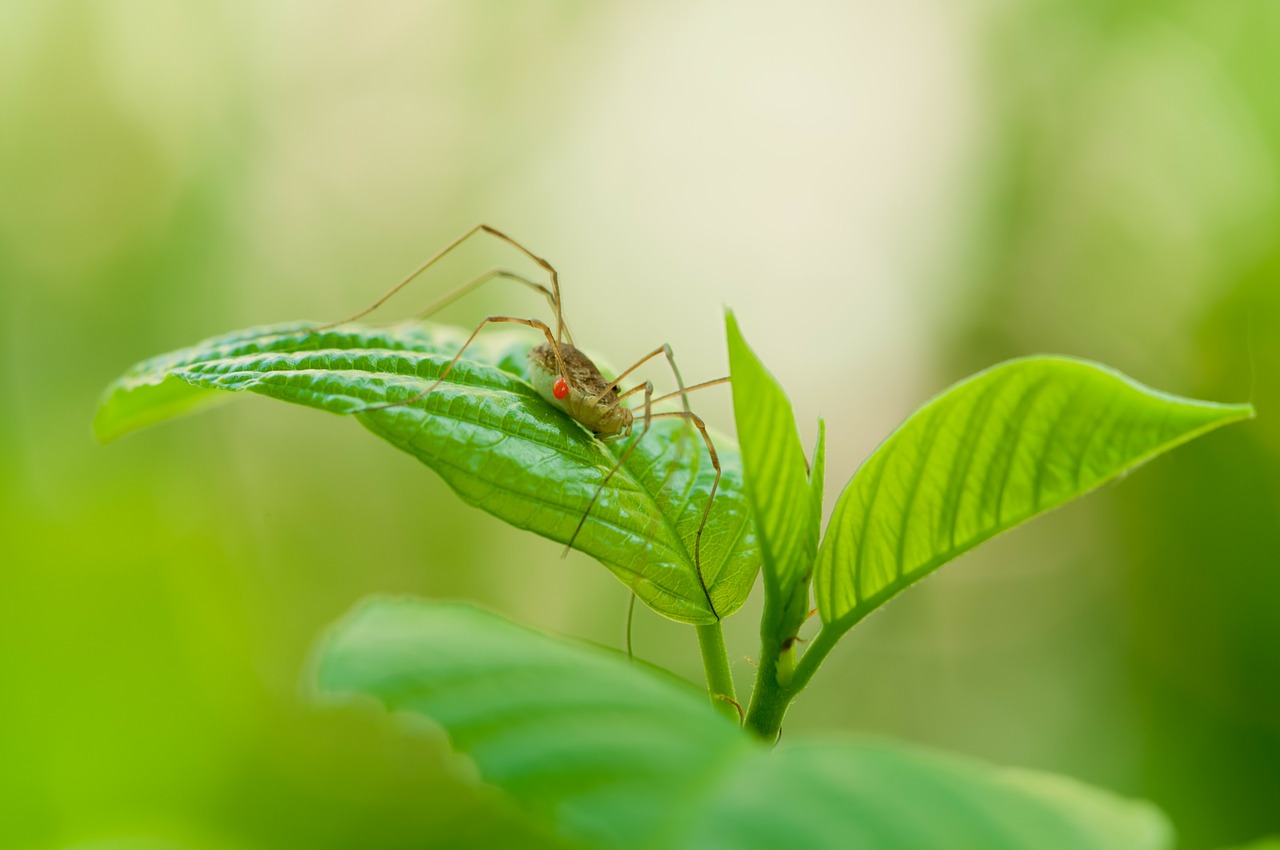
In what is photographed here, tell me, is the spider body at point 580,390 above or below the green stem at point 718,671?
above

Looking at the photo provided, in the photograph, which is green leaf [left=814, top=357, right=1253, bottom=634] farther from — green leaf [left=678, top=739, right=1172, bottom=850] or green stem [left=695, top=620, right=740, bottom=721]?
green leaf [left=678, top=739, right=1172, bottom=850]

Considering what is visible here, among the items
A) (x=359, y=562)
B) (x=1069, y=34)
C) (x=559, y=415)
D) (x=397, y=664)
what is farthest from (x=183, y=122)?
(x=397, y=664)

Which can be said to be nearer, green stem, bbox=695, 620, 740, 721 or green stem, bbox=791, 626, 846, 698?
green stem, bbox=791, 626, 846, 698

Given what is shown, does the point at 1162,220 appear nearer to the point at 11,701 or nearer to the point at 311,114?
the point at 311,114

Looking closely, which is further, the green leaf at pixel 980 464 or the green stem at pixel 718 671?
the green stem at pixel 718 671

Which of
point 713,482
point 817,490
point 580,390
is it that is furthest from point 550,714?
point 580,390

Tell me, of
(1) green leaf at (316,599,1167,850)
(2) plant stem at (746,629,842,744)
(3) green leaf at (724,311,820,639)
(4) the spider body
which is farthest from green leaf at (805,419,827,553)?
(4) the spider body

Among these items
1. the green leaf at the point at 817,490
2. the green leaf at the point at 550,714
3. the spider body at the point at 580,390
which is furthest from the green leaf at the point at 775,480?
the spider body at the point at 580,390

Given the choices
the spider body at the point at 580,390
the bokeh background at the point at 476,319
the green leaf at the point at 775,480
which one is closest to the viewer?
the green leaf at the point at 775,480

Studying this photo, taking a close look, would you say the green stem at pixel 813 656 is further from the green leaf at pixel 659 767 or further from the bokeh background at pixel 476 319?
the bokeh background at pixel 476 319
